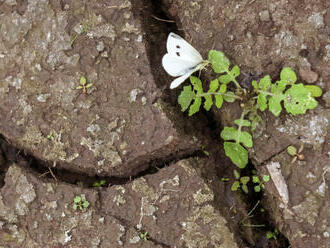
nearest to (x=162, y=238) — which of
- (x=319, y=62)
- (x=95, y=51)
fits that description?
(x=95, y=51)

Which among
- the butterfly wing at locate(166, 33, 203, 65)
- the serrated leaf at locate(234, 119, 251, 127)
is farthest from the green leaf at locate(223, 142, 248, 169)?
the butterfly wing at locate(166, 33, 203, 65)

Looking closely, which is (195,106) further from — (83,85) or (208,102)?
(83,85)

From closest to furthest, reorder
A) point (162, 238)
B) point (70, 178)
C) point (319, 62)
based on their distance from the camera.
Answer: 1. point (319, 62)
2. point (162, 238)
3. point (70, 178)

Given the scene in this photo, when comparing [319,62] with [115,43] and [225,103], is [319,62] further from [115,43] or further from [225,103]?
[115,43]

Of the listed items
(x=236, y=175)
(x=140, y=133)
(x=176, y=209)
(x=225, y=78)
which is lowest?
(x=176, y=209)

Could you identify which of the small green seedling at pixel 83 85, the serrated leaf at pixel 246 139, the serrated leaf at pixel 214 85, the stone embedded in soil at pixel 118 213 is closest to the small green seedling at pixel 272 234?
the stone embedded in soil at pixel 118 213

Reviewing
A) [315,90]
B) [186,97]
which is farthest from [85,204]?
[315,90]

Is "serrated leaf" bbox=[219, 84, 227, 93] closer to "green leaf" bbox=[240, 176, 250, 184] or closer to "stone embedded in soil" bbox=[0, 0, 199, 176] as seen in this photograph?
"stone embedded in soil" bbox=[0, 0, 199, 176]
